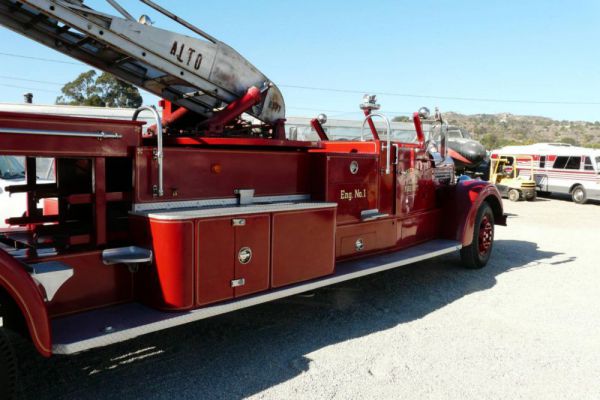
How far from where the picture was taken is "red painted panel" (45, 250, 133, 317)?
3.10 m

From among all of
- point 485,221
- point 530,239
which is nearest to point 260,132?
point 485,221

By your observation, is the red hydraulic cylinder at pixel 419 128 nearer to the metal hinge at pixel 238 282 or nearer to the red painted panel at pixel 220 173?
the red painted panel at pixel 220 173

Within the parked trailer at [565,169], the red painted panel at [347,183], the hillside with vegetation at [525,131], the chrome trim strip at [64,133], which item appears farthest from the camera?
the hillside with vegetation at [525,131]

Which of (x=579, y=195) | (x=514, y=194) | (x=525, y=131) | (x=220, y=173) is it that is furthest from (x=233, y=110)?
(x=525, y=131)

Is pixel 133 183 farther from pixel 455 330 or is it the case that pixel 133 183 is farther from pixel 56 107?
pixel 56 107

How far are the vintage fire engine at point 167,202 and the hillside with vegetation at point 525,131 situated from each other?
6683 cm

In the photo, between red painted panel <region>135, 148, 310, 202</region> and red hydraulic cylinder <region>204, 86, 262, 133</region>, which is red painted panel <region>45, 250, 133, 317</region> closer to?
red painted panel <region>135, 148, 310, 202</region>

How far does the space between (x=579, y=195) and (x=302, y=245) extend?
19.2 m

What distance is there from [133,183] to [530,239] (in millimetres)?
8803

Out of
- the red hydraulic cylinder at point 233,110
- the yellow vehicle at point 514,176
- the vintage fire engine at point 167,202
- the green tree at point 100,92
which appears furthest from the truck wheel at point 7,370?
the green tree at point 100,92

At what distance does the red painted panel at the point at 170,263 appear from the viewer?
10.7 ft

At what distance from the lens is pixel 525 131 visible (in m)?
88.1

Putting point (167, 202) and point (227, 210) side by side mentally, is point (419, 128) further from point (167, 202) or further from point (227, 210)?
point (167, 202)

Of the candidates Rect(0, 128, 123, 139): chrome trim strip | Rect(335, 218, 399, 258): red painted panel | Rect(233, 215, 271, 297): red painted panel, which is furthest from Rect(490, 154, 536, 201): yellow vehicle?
Rect(0, 128, 123, 139): chrome trim strip
